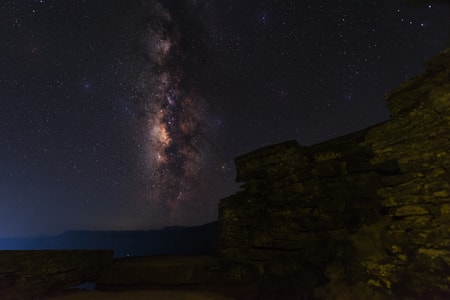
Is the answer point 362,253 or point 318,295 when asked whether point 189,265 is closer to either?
point 318,295

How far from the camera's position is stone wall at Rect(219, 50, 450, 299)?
5395 millimetres

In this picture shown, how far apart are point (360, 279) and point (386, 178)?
2.61 metres

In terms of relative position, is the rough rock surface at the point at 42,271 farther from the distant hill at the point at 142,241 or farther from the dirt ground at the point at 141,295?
the distant hill at the point at 142,241

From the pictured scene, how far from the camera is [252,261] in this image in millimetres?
9992

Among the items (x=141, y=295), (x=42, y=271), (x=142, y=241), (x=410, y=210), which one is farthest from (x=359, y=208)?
(x=142, y=241)

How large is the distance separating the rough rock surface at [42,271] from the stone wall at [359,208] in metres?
5.19

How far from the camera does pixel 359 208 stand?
7.75 m

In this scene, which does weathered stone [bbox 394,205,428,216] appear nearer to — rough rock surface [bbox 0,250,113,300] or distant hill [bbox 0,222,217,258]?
rough rock surface [bbox 0,250,113,300]

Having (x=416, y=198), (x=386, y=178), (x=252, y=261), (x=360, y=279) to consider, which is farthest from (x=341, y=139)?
(x=252, y=261)

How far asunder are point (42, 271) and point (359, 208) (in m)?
10.2

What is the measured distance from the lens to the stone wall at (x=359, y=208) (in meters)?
5.39

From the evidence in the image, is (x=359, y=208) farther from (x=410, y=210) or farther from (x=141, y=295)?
(x=141, y=295)

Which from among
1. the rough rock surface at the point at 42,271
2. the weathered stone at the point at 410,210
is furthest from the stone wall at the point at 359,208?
the rough rock surface at the point at 42,271

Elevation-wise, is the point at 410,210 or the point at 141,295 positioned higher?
the point at 410,210
